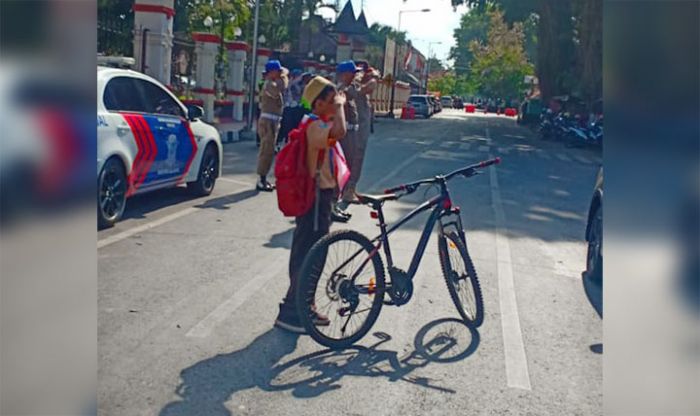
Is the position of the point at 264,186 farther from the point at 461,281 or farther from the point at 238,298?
the point at 461,281

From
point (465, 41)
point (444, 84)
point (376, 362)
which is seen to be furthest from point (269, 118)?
point (465, 41)

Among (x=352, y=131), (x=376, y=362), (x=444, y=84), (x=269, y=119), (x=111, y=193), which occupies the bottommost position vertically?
(x=376, y=362)

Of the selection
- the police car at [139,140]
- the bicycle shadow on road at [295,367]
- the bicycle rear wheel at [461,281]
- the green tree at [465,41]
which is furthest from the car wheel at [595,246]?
the green tree at [465,41]

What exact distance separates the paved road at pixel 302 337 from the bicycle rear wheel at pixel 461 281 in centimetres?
12

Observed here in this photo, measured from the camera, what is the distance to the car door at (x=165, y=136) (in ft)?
27.3

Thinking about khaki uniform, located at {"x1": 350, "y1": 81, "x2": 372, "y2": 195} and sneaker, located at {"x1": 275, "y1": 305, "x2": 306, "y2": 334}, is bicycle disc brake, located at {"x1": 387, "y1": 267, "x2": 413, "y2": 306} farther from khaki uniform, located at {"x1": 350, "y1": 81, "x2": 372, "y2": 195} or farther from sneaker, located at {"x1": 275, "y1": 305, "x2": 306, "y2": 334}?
khaki uniform, located at {"x1": 350, "y1": 81, "x2": 372, "y2": 195}

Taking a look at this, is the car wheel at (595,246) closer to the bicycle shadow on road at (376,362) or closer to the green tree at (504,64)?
the bicycle shadow on road at (376,362)

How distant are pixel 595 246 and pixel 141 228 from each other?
466 centimetres

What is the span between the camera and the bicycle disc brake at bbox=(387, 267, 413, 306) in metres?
4.95

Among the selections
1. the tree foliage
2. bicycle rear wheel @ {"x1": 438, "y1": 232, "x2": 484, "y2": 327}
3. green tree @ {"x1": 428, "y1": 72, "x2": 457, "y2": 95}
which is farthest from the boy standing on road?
green tree @ {"x1": 428, "y1": 72, "x2": 457, "y2": 95}

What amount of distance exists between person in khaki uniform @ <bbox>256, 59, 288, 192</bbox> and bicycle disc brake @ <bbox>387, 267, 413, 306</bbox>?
5661 mm

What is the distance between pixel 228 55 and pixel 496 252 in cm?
1780

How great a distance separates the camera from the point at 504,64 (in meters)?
78.6

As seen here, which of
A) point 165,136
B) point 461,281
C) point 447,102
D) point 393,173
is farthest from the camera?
point 447,102
